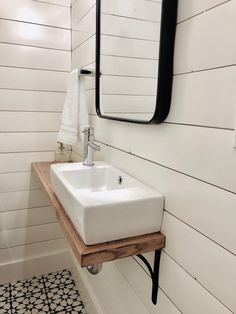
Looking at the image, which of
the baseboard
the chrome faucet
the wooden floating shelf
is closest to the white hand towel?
the chrome faucet

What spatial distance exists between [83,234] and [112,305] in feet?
A: 2.46

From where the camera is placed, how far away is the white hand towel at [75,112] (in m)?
1.43

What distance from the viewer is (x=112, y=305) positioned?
1.32 m

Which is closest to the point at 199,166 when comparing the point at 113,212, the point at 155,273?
the point at 113,212

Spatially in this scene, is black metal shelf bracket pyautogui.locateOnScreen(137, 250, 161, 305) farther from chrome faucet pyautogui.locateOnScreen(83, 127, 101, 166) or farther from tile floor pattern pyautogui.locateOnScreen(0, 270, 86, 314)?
tile floor pattern pyautogui.locateOnScreen(0, 270, 86, 314)

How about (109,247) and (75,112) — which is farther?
(75,112)

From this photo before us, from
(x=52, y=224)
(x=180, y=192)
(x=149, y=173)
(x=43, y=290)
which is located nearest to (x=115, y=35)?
(x=149, y=173)

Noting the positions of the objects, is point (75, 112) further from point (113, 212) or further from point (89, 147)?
point (113, 212)

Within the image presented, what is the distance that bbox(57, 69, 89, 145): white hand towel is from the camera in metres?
1.43

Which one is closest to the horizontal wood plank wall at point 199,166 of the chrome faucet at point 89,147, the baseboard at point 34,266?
the chrome faucet at point 89,147

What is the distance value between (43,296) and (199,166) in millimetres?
1654

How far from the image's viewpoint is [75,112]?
4.67 ft

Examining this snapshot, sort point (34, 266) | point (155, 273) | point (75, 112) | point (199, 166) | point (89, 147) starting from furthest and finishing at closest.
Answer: point (34, 266) < point (75, 112) < point (89, 147) < point (155, 273) < point (199, 166)

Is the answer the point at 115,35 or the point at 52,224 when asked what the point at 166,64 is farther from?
the point at 52,224
